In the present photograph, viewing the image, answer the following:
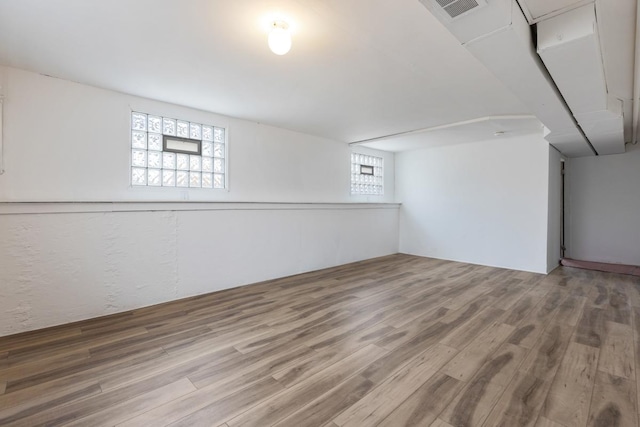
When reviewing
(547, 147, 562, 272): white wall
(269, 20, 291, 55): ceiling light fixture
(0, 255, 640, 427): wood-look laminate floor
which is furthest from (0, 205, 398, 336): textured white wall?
(547, 147, 562, 272): white wall

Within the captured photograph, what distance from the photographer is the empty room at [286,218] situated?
182 cm

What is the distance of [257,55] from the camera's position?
246cm

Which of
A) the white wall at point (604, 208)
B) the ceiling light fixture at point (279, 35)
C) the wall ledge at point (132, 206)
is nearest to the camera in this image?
the ceiling light fixture at point (279, 35)

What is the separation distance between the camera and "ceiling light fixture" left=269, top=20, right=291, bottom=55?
2.00 metres

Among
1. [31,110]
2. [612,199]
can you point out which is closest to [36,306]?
[31,110]

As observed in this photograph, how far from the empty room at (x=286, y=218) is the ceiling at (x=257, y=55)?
0.02 metres

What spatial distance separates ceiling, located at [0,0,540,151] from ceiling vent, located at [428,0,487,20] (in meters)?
0.26

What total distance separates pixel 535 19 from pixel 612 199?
5.88 m

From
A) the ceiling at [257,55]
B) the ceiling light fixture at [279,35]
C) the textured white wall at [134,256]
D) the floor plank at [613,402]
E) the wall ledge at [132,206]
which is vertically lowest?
the floor plank at [613,402]

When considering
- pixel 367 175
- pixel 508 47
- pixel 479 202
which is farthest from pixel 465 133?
pixel 508 47

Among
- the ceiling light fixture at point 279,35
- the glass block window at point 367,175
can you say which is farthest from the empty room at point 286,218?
the glass block window at point 367,175

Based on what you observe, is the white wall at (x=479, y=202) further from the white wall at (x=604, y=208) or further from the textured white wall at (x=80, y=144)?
the textured white wall at (x=80, y=144)

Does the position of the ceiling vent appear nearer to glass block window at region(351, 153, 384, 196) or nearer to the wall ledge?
the wall ledge

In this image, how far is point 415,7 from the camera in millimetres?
1837
